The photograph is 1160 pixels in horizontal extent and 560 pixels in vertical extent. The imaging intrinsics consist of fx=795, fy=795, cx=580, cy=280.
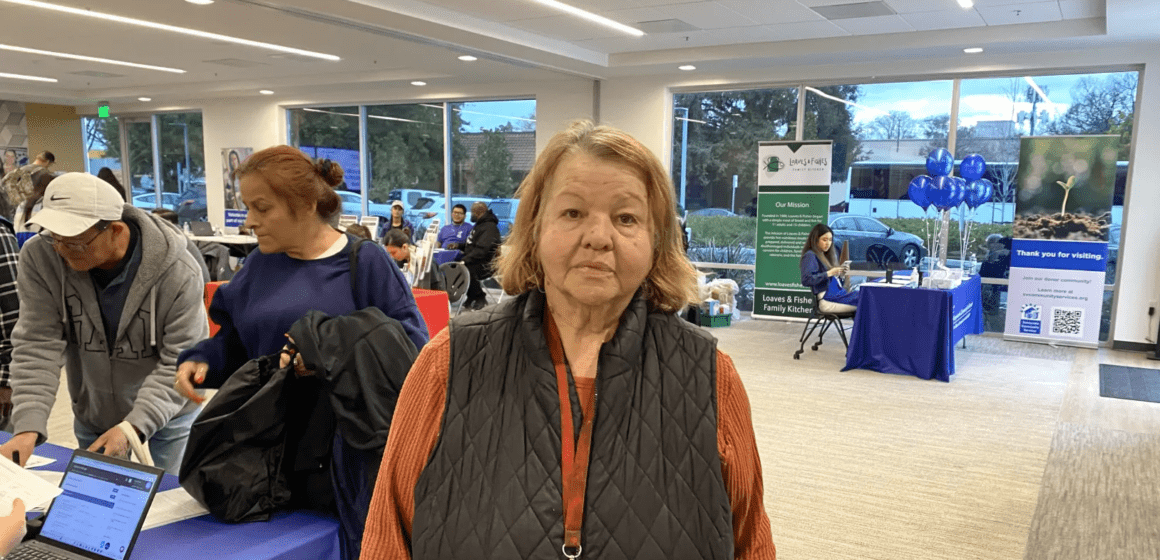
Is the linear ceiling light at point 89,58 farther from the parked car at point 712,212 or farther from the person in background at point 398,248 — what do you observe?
the parked car at point 712,212

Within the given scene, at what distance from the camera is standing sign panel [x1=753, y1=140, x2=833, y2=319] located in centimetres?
917

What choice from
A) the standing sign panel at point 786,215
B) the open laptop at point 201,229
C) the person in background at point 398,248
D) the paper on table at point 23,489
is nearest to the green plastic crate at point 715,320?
the standing sign panel at point 786,215

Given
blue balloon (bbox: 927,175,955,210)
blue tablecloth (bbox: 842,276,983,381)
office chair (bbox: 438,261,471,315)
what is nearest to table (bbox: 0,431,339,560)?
office chair (bbox: 438,261,471,315)

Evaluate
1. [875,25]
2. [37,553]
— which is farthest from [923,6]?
[37,553]

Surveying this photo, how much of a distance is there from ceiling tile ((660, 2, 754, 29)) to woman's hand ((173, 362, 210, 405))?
5838 mm

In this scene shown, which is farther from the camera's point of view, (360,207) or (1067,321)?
(360,207)

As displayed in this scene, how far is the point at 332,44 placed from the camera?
889 centimetres

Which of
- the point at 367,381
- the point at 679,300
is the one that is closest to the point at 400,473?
the point at 679,300

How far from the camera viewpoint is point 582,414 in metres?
1.12

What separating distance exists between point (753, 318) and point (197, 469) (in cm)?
861

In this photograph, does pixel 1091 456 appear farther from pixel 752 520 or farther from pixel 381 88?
pixel 381 88

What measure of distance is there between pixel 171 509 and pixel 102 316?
674mm

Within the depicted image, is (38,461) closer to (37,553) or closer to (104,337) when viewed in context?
(104,337)

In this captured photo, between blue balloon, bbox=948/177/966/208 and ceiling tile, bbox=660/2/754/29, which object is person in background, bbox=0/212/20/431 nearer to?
ceiling tile, bbox=660/2/754/29
